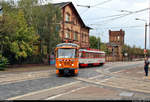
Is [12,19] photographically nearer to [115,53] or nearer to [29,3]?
[29,3]

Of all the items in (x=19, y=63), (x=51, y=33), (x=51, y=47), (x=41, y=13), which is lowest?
(x=19, y=63)

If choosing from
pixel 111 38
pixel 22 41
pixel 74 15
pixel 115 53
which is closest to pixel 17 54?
pixel 22 41

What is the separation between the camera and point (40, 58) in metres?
35.1

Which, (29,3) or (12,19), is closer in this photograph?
(12,19)

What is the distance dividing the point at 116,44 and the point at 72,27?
4179 cm

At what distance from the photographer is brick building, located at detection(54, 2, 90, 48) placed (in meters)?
44.3

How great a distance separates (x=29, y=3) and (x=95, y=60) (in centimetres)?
1508

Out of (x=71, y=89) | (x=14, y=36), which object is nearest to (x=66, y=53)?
(x=71, y=89)

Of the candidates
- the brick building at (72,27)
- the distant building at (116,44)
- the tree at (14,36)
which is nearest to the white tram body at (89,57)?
the tree at (14,36)

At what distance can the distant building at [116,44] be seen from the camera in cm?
8091

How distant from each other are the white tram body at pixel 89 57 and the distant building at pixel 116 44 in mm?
38772

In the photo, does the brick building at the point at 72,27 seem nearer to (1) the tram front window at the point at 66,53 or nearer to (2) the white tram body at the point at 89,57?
(2) the white tram body at the point at 89,57

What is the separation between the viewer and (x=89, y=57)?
32.2m

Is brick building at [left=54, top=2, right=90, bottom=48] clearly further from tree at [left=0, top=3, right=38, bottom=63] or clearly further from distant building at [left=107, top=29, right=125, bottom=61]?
distant building at [left=107, top=29, right=125, bottom=61]
